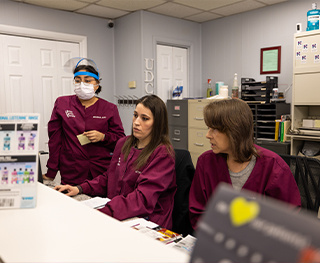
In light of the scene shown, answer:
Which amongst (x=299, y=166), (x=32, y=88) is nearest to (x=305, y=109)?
(x=299, y=166)

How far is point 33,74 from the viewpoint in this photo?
408 cm

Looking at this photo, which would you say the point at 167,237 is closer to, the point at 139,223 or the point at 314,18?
the point at 139,223

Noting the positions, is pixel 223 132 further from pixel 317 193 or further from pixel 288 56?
pixel 288 56

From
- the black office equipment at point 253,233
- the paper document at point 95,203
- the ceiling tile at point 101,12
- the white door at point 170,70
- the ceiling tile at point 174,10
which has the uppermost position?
the ceiling tile at point 174,10

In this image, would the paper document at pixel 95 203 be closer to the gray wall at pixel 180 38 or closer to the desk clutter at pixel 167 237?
the desk clutter at pixel 167 237

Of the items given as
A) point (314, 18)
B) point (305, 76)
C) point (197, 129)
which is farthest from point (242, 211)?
point (197, 129)

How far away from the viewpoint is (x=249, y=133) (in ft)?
4.70

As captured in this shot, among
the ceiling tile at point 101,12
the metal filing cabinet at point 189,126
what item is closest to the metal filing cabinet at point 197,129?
the metal filing cabinet at point 189,126

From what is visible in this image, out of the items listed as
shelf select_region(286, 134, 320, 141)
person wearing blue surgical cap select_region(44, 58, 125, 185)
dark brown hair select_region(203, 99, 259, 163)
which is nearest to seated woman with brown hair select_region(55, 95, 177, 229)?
dark brown hair select_region(203, 99, 259, 163)

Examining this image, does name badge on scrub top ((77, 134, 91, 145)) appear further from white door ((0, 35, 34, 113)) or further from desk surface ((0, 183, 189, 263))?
white door ((0, 35, 34, 113))

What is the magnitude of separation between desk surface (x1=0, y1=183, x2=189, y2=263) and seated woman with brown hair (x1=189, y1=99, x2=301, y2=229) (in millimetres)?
698

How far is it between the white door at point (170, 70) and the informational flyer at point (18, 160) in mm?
3702

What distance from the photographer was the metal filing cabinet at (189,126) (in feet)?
14.1

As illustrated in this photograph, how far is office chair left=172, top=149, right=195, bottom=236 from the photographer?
165 cm
